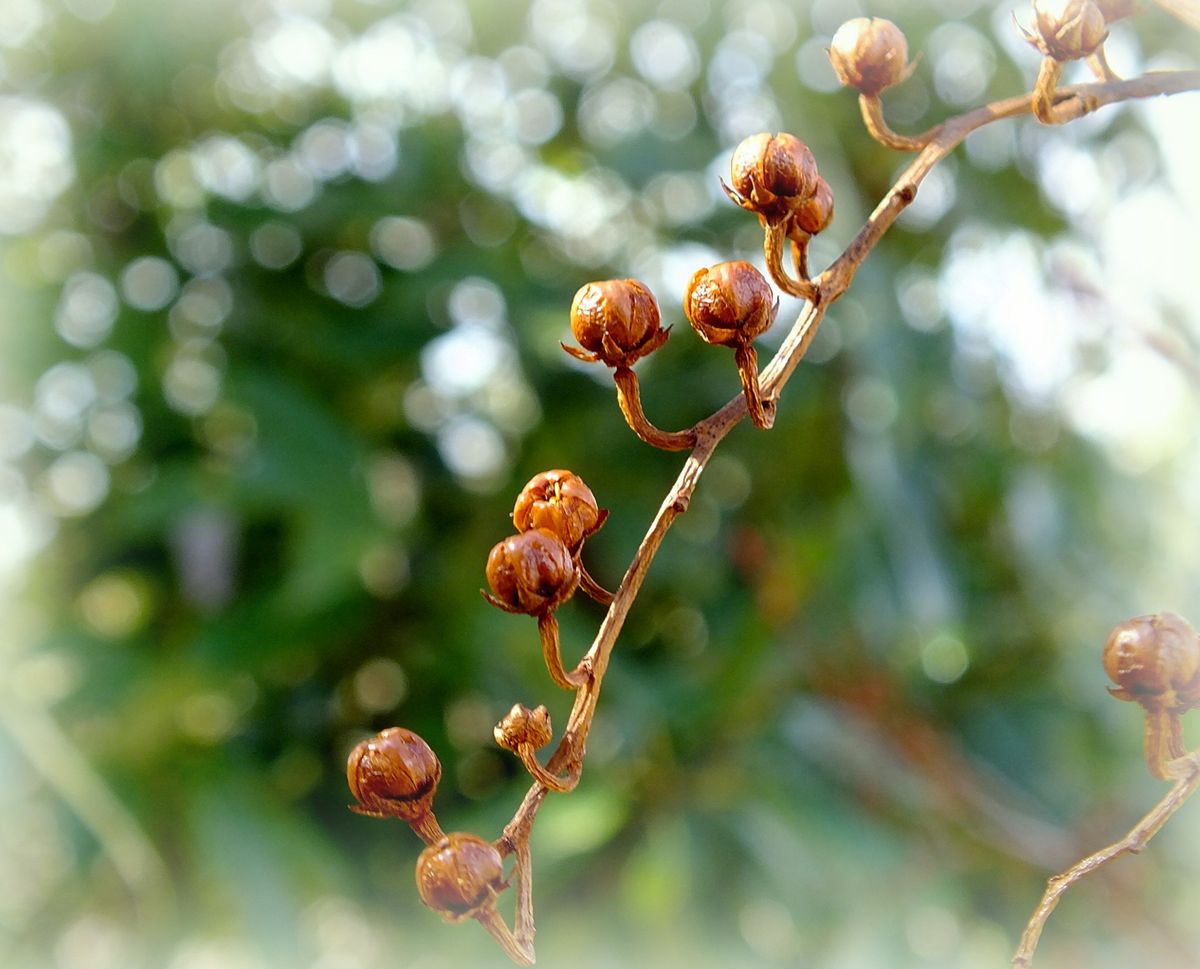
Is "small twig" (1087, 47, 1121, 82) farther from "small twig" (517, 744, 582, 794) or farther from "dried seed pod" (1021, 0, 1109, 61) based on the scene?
"small twig" (517, 744, 582, 794)

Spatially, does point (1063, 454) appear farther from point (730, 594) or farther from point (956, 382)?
point (730, 594)

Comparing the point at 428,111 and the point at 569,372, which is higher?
the point at 428,111

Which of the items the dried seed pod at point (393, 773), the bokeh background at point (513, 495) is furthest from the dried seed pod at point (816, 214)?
the bokeh background at point (513, 495)

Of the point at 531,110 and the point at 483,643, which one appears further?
the point at 531,110

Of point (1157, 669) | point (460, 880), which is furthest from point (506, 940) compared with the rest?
point (1157, 669)

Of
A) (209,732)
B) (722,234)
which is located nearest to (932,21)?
(722,234)

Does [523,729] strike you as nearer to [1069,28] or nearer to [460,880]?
[460,880]

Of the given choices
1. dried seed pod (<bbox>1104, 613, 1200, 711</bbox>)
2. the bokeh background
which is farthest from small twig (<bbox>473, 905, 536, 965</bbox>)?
the bokeh background
